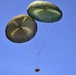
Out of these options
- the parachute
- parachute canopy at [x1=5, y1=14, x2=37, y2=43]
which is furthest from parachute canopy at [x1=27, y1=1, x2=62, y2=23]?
parachute canopy at [x1=5, y1=14, x2=37, y2=43]

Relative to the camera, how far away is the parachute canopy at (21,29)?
233 ft

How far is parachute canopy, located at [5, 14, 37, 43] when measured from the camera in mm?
71062

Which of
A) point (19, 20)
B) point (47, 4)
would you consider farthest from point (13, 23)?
point (47, 4)

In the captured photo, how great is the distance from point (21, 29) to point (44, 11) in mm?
4077

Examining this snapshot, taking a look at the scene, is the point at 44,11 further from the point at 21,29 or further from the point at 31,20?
the point at 21,29

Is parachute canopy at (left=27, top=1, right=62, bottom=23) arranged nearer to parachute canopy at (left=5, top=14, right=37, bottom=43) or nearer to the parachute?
the parachute

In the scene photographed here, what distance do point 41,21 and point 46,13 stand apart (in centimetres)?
153

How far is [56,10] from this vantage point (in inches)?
2724

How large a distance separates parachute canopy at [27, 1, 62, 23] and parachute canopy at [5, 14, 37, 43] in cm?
110

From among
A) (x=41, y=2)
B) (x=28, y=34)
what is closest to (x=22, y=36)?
(x=28, y=34)

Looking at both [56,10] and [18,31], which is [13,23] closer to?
[18,31]

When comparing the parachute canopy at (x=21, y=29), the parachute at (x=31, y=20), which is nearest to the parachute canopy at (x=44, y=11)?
the parachute at (x=31, y=20)

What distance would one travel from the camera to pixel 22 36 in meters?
72.8

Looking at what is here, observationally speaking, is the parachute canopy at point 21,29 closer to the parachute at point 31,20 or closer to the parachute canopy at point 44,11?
the parachute at point 31,20
